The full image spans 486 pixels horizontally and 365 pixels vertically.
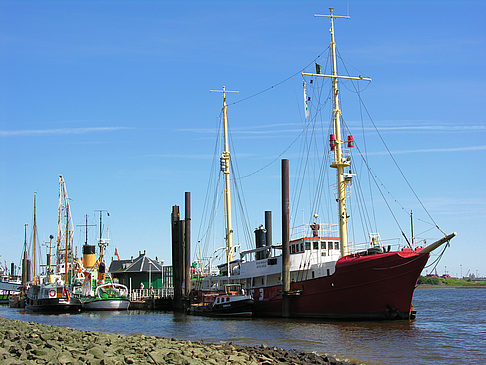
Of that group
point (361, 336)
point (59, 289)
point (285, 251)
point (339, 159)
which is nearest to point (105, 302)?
point (59, 289)

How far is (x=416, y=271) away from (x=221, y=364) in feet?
65.9

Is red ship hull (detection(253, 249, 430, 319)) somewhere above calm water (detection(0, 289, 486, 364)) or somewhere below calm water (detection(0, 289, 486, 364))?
above

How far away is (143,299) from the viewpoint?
66.9 m

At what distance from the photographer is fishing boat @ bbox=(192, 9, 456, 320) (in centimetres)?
3397

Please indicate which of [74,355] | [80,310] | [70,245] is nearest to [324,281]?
[74,355]

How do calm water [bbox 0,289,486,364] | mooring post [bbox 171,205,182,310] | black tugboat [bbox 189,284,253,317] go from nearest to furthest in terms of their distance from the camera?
1. calm water [bbox 0,289,486,364]
2. black tugboat [bbox 189,284,253,317]
3. mooring post [bbox 171,205,182,310]

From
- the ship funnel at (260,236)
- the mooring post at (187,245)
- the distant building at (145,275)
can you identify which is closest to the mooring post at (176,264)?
the mooring post at (187,245)

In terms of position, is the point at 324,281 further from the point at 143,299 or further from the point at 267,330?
the point at 143,299

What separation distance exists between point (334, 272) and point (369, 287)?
2.76 m

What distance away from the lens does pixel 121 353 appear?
17.4 m

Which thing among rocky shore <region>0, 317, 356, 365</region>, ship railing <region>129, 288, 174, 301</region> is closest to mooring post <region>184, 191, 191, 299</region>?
ship railing <region>129, 288, 174, 301</region>

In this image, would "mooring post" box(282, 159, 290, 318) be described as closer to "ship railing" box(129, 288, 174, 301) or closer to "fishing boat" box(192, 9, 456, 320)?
"fishing boat" box(192, 9, 456, 320)

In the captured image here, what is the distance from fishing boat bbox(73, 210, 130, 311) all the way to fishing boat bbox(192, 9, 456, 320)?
14.9 metres

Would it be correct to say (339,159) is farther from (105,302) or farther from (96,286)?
(96,286)
